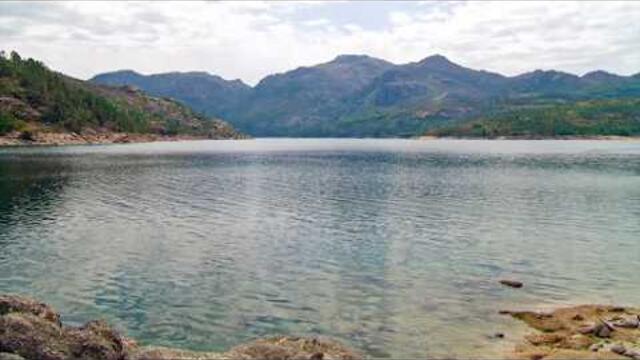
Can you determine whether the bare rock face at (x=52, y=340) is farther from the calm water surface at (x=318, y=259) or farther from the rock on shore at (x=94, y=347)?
the calm water surface at (x=318, y=259)

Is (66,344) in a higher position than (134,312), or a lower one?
higher

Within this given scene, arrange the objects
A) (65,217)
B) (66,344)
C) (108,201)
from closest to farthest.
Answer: (66,344) → (65,217) → (108,201)

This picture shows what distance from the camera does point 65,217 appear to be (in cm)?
8419

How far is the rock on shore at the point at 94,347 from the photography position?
26984 mm

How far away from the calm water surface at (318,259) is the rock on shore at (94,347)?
7943 mm

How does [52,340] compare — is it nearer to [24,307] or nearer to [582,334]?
[24,307]

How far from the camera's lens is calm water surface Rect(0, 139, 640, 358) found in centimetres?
4125

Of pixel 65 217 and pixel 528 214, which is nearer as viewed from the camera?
pixel 65 217

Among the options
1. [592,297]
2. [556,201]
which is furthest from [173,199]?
[592,297]

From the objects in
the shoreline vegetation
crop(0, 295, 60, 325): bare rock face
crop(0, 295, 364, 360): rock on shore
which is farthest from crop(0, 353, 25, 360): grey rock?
crop(0, 295, 60, 325): bare rock face

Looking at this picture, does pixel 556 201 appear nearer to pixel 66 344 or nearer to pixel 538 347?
pixel 538 347

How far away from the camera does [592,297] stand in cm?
4781

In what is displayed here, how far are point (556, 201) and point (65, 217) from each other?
251ft

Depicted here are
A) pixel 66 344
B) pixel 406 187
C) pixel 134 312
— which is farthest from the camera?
pixel 406 187
